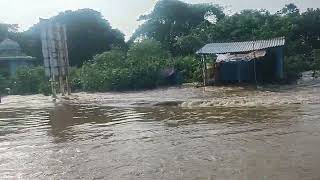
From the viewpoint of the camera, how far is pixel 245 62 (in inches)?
922

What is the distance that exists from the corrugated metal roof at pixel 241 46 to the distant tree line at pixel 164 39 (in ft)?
7.48

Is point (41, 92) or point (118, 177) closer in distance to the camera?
point (118, 177)

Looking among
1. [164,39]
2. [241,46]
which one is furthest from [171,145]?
[164,39]

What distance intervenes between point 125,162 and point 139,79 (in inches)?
764

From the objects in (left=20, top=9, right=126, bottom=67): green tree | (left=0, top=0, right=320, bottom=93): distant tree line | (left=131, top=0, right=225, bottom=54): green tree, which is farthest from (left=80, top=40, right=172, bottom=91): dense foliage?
(left=20, top=9, right=126, bottom=67): green tree

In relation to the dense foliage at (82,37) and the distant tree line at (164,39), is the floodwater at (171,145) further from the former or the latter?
the dense foliage at (82,37)

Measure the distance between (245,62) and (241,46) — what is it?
0.89 m

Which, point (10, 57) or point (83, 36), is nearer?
point (10, 57)

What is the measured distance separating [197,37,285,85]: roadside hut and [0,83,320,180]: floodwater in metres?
10.6

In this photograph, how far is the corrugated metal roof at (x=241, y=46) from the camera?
22281 mm

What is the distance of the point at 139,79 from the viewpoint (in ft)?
83.5

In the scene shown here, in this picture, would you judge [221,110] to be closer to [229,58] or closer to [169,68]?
[229,58]

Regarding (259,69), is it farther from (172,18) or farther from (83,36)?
(83,36)

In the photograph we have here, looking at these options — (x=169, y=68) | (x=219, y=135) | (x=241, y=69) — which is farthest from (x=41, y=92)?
(x=219, y=135)
